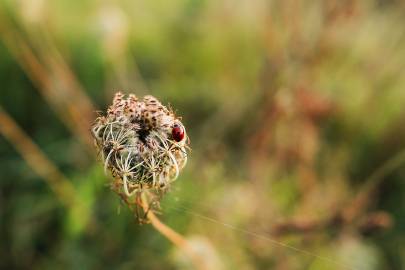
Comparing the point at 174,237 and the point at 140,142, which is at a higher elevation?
the point at 174,237

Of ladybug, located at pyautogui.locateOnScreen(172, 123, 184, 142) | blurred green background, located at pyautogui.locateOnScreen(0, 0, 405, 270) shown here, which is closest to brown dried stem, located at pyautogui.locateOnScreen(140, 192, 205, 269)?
blurred green background, located at pyautogui.locateOnScreen(0, 0, 405, 270)

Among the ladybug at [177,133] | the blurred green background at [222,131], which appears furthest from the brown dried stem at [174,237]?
the ladybug at [177,133]

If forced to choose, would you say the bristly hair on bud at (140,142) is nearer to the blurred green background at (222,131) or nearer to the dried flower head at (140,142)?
the dried flower head at (140,142)

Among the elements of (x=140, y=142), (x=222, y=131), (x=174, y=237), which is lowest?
(x=140, y=142)

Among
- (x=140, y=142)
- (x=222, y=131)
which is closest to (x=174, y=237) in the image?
(x=140, y=142)

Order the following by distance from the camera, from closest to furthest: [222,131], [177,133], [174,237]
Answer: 1. [177,133]
2. [174,237]
3. [222,131]

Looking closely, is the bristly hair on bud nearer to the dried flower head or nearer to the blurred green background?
the dried flower head

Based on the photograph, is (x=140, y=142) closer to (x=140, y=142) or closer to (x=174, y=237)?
(x=140, y=142)

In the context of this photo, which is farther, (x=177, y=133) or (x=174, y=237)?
(x=174, y=237)
